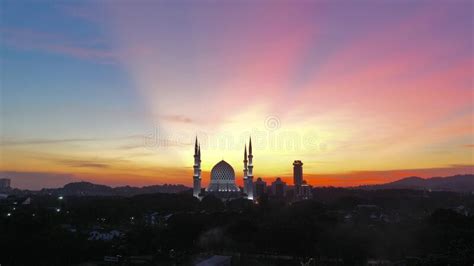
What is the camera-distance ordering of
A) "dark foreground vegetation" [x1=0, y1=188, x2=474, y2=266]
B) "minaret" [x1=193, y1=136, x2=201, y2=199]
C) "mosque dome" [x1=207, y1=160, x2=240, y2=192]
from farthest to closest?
"mosque dome" [x1=207, y1=160, x2=240, y2=192]
"minaret" [x1=193, y1=136, x2=201, y2=199]
"dark foreground vegetation" [x1=0, y1=188, x2=474, y2=266]

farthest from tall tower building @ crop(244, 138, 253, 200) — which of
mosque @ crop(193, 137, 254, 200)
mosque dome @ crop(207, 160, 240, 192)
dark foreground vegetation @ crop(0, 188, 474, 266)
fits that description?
dark foreground vegetation @ crop(0, 188, 474, 266)

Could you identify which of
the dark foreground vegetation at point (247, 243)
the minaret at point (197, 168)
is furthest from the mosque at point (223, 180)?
the dark foreground vegetation at point (247, 243)

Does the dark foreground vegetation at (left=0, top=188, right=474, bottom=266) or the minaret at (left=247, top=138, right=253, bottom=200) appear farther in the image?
the minaret at (left=247, top=138, right=253, bottom=200)

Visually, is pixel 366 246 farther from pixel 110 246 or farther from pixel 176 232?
pixel 110 246

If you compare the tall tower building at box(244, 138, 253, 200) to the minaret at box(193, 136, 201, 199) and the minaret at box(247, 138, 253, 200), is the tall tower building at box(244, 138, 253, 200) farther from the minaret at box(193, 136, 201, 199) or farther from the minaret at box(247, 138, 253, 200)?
the minaret at box(193, 136, 201, 199)

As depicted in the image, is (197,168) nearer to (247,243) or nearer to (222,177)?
(222,177)

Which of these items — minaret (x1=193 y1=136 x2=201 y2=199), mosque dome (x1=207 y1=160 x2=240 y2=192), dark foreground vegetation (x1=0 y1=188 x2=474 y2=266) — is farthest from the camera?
mosque dome (x1=207 y1=160 x2=240 y2=192)

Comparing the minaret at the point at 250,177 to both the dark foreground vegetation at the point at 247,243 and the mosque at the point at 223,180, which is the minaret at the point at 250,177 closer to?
the mosque at the point at 223,180
